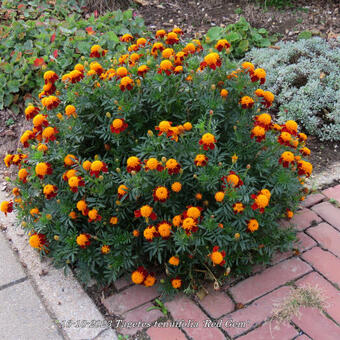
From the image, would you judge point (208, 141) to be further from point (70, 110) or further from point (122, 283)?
point (122, 283)

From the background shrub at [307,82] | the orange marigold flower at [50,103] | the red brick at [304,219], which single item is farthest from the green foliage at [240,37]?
the orange marigold flower at [50,103]

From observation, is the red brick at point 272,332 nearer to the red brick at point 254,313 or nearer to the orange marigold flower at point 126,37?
the red brick at point 254,313

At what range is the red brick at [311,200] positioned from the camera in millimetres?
3000

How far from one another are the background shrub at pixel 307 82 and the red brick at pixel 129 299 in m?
1.92

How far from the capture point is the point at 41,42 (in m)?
4.02

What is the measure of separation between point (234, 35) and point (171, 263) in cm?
286

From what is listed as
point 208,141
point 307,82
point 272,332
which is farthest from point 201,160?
point 307,82

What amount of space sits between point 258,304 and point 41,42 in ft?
10.2

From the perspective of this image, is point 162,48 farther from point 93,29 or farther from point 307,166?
point 93,29

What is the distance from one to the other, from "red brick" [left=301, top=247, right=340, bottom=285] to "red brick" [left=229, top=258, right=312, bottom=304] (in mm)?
58

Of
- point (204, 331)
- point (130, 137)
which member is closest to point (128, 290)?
point (204, 331)

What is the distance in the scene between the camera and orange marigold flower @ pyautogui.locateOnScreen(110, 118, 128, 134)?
2.22 metres

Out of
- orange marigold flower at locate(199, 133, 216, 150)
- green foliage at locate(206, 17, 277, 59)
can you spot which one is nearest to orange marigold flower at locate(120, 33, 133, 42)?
orange marigold flower at locate(199, 133, 216, 150)

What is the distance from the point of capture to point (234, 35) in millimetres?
4312
